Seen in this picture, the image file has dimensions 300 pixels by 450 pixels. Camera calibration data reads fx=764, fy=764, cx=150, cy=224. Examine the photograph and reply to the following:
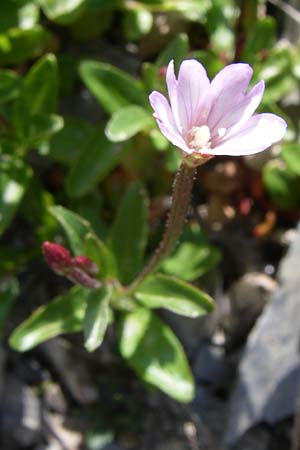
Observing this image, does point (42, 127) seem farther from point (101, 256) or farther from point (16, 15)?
point (101, 256)

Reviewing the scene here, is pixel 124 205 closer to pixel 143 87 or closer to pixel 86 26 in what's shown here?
pixel 143 87

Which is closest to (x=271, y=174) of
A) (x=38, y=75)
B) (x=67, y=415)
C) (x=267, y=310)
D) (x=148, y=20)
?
(x=267, y=310)

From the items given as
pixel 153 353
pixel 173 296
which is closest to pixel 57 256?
pixel 173 296

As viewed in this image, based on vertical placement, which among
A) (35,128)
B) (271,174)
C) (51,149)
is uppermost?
(35,128)

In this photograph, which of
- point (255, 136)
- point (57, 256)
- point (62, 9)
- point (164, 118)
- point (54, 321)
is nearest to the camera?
point (164, 118)

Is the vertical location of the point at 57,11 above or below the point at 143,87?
above

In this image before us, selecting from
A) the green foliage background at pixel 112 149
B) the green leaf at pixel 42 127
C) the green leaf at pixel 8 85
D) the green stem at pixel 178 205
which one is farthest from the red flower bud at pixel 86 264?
the green leaf at pixel 8 85
